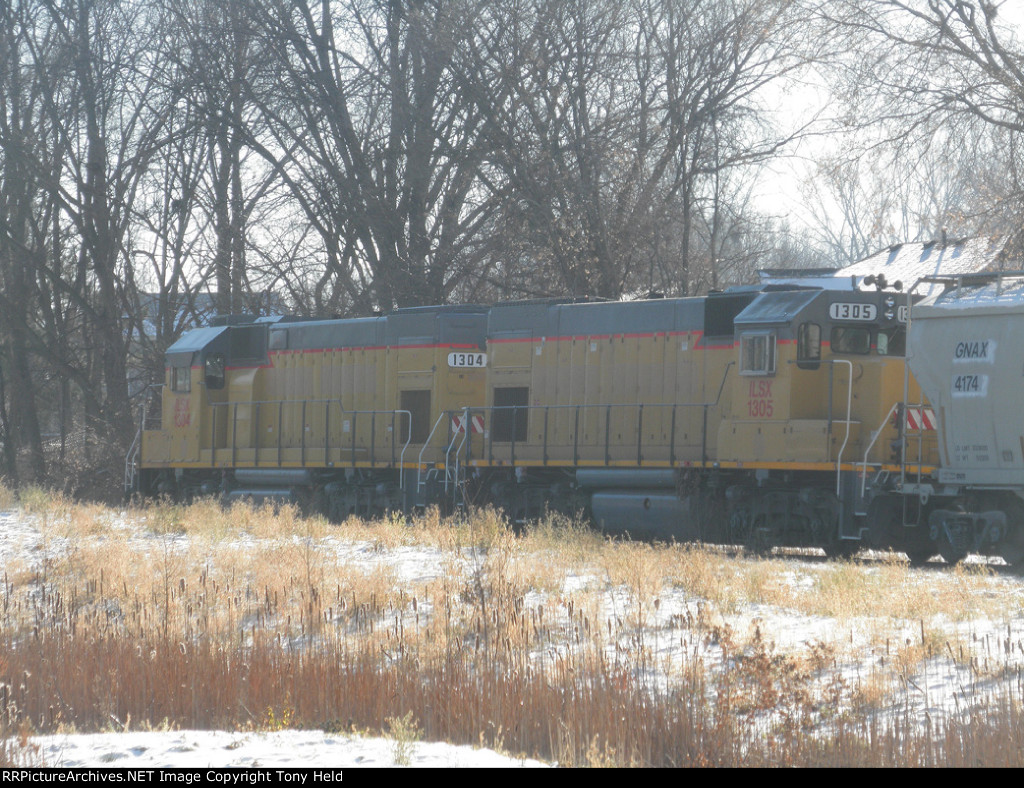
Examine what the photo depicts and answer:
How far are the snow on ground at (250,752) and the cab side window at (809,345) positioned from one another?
10.1 metres

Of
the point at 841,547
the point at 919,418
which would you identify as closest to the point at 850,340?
the point at 919,418

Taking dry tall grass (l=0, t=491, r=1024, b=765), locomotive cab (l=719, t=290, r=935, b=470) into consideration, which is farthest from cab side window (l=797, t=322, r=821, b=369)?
dry tall grass (l=0, t=491, r=1024, b=765)

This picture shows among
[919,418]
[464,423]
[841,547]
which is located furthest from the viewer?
[464,423]

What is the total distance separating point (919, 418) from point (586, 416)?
211 inches

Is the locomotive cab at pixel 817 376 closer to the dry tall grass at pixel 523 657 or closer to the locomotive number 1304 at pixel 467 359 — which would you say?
the dry tall grass at pixel 523 657

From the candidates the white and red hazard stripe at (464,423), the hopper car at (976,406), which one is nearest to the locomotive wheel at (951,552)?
the hopper car at (976,406)

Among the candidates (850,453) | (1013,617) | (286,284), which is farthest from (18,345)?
(1013,617)

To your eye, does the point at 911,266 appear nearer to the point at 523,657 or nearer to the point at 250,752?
the point at 523,657

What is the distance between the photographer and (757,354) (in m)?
15.8

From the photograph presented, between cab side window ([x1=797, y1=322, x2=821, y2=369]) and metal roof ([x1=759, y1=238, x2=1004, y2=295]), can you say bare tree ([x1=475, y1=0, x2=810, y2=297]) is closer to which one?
metal roof ([x1=759, y1=238, x2=1004, y2=295])

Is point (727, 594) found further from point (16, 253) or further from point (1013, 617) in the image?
point (16, 253)

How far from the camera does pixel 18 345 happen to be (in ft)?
115

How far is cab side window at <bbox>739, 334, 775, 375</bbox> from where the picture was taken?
51.2 feet

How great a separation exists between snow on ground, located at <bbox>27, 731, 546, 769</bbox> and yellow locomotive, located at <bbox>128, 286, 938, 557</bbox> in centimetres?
935
